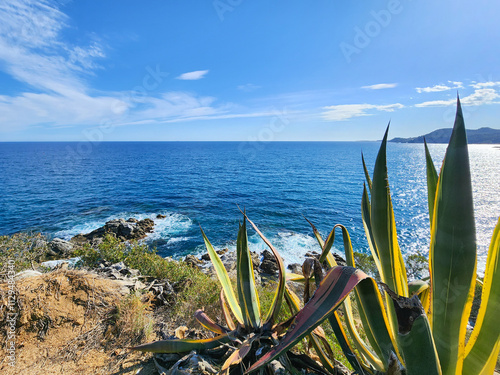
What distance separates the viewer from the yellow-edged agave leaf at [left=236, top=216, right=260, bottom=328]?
88.8 inches

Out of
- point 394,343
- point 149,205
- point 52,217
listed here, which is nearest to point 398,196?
point 149,205

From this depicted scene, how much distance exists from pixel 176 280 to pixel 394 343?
5.53m

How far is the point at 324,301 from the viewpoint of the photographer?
1084 mm

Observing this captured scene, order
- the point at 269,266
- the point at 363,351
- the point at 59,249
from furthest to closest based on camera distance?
the point at 59,249 → the point at 269,266 → the point at 363,351

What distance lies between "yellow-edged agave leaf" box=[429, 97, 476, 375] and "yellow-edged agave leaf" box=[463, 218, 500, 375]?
0.06 metres

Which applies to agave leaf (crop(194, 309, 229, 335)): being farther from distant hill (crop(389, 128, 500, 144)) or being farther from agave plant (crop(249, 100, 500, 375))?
distant hill (crop(389, 128, 500, 144))

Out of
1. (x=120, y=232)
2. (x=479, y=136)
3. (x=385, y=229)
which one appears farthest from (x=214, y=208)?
(x=479, y=136)

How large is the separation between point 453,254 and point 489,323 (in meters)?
0.39

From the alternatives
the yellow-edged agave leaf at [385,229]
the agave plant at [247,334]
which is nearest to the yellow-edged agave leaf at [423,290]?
the yellow-edged agave leaf at [385,229]

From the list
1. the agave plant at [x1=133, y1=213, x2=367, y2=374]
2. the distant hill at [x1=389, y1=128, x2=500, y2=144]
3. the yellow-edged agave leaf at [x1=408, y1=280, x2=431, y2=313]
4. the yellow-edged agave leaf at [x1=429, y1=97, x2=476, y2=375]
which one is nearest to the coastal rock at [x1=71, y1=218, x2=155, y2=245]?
the agave plant at [x1=133, y1=213, x2=367, y2=374]

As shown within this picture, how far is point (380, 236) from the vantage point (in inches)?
60.1

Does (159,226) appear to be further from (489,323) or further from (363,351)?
(489,323)

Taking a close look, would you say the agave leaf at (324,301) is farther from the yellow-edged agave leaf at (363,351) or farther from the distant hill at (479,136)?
the distant hill at (479,136)

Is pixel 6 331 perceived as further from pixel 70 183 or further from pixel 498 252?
pixel 70 183
